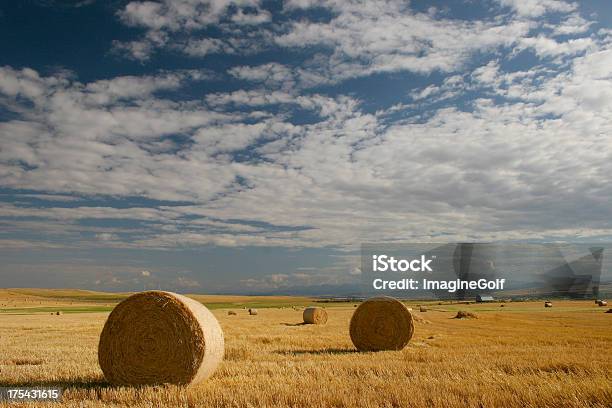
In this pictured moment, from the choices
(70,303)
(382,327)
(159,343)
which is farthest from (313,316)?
(70,303)

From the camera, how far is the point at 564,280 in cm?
15588

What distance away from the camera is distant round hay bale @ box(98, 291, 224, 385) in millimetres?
10164

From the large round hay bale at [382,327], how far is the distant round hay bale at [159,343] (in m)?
7.36

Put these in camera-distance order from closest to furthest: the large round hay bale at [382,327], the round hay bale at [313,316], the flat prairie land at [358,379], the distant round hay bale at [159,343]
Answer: the flat prairie land at [358,379], the distant round hay bale at [159,343], the large round hay bale at [382,327], the round hay bale at [313,316]

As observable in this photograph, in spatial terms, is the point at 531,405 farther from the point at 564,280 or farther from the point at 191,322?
the point at 564,280

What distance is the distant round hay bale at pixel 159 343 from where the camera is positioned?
1016cm

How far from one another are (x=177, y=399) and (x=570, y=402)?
583cm

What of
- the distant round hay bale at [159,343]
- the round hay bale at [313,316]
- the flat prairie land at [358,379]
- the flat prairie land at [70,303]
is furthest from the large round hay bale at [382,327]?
the flat prairie land at [70,303]

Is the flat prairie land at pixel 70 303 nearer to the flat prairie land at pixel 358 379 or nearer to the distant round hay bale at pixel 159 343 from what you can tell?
the flat prairie land at pixel 358 379

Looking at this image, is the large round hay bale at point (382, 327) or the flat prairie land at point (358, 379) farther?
the large round hay bale at point (382, 327)

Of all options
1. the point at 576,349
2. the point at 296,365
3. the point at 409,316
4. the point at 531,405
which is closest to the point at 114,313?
the point at 296,365

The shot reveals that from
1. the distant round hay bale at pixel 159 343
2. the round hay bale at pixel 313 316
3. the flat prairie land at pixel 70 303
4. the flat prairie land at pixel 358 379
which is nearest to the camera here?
the flat prairie land at pixel 358 379

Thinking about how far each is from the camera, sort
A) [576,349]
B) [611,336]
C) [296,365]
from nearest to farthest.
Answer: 1. [296,365]
2. [576,349]
3. [611,336]

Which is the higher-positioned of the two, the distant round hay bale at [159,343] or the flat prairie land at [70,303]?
the distant round hay bale at [159,343]
